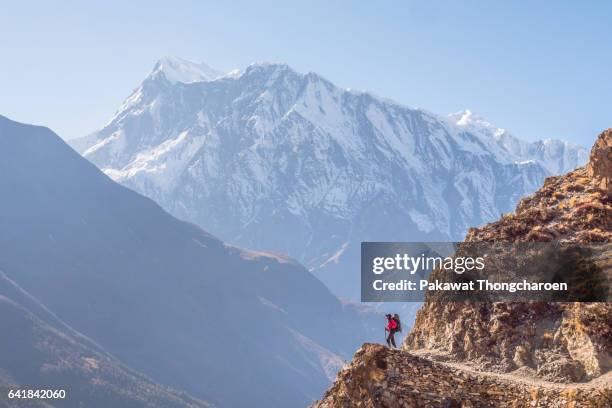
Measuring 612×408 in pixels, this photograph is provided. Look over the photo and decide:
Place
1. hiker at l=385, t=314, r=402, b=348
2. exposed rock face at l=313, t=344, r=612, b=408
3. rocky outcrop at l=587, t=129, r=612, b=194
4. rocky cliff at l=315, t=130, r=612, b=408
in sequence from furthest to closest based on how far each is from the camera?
rocky outcrop at l=587, t=129, r=612, b=194, hiker at l=385, t=314, r=402, b=348, rocky cliff at l=315, t=130, r=612, b=408, exposed rock face at l=313, t=344, r=612, b=408

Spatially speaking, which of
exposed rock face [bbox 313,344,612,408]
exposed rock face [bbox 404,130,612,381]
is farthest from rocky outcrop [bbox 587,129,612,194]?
exposed rock face [bbox 313,344,612,408]

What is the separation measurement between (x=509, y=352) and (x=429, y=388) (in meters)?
4.04

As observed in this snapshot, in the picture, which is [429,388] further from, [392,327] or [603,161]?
[603,161]

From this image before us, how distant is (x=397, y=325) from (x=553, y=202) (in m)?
8.65

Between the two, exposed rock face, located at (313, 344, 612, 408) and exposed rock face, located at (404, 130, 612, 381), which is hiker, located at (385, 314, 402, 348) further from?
exposed rock face, located at (313, 344, 612, 408)

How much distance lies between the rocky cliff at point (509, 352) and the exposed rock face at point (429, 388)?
0.11 ft

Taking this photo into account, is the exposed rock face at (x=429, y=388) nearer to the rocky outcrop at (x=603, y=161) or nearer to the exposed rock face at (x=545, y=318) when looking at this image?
the exposed rock face at (x=545, y=318)

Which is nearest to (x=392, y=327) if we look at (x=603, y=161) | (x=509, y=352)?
(x=509, y=352)

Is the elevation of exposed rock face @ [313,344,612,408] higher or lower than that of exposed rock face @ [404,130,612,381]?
lower

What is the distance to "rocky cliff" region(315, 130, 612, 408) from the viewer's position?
29719 millimetres

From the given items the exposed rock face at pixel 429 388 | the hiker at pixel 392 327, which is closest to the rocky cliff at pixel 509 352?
the exposed rock face at pixel 429 388

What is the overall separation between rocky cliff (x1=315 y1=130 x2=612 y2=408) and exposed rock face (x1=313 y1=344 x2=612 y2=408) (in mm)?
33

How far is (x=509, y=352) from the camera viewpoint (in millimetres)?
32594

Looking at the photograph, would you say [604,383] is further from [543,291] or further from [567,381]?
[543,291]
